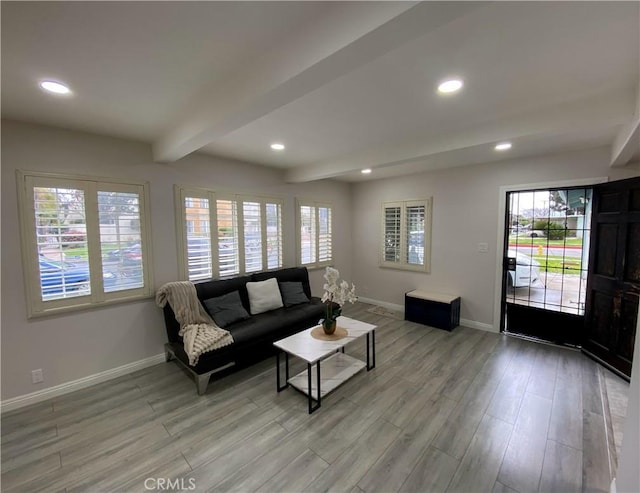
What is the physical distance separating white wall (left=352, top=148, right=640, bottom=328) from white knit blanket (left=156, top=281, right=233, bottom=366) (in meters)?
3.36

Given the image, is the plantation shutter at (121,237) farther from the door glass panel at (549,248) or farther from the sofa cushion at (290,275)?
the door glass panel at (549,248)

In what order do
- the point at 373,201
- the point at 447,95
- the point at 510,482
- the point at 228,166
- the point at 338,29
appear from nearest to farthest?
1. the point at 338,29
2. the point at 510,482
3. the point at 447,95
4. the point at 228,166
5. the point at 373,201

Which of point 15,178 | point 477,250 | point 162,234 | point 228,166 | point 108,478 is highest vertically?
point 228,166

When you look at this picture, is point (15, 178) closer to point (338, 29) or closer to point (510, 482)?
point (338, 29)

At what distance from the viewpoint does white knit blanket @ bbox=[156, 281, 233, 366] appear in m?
2.65

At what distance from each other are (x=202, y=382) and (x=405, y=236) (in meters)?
3.79

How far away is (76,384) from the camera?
263 cm

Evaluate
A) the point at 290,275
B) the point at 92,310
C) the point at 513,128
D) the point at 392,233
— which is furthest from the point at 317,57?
the point at 392,233

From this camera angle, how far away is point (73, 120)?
7.58ft

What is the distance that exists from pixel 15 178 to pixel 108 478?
248 centimetres

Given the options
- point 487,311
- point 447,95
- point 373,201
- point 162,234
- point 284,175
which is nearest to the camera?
point 447,95

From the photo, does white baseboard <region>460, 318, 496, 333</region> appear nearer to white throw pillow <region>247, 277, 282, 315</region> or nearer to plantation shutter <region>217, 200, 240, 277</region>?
white throw pillow <region>247, 277, 282, 315</region>

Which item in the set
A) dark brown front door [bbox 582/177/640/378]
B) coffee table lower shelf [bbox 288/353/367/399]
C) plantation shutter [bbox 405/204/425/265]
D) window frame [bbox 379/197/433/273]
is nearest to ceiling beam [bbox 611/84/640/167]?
dark brown front door [bbox 582/177/640/378]

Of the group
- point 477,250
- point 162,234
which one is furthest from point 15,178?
point 477,250
